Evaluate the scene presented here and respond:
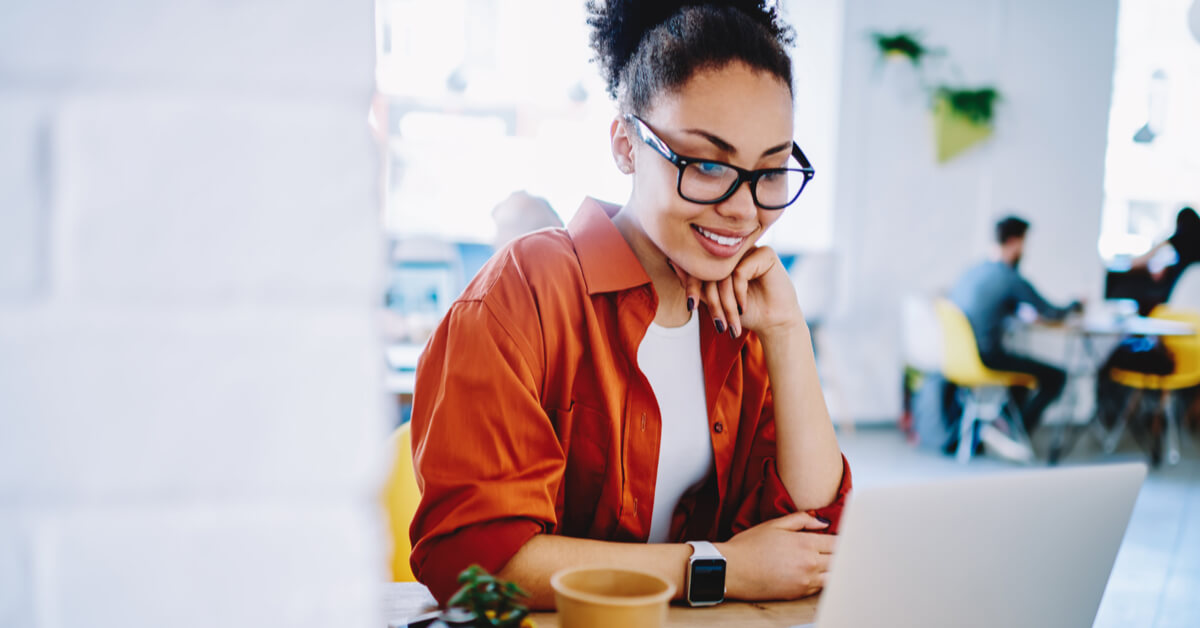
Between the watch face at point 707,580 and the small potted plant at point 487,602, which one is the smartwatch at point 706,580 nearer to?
the watch face at point 707,580

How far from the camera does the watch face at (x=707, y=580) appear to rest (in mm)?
997

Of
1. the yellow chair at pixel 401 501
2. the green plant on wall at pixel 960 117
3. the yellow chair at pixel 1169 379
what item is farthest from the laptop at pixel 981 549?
the green plant on wall at pixel 960 117

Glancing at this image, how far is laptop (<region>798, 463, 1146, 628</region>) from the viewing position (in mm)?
642

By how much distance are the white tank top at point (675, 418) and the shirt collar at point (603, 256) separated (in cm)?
11

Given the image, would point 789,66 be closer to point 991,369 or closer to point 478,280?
point 478,280

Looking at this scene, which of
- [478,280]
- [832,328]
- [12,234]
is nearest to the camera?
[12,234]

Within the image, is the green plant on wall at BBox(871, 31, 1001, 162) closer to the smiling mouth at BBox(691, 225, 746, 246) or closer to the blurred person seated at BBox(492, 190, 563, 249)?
the blurred person seated at BBox(492, 190, 563, 249)

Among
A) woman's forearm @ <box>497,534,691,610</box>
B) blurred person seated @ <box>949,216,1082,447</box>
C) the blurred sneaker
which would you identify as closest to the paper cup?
woman's forearm @ <box>497,534,691,610</box>

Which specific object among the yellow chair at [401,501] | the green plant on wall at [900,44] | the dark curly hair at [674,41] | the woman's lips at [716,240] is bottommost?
the yellow chair at [401,501]

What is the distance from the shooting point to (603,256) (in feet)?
4.14

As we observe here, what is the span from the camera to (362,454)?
437mm

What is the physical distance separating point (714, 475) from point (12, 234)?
1.07m

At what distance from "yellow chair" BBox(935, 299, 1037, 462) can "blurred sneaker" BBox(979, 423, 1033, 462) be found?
0.17ft

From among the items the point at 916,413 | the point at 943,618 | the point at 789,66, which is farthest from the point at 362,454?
the point at 916,413
